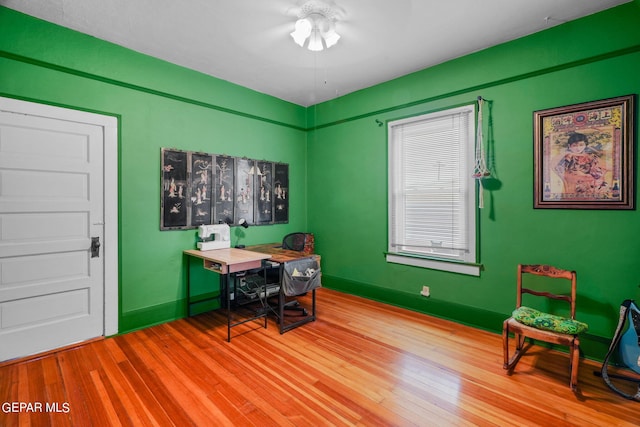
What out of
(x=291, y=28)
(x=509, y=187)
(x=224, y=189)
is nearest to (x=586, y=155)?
(x=509, y=187)

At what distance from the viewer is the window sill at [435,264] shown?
10.8 ft

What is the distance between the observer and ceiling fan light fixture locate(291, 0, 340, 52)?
251 centimetres

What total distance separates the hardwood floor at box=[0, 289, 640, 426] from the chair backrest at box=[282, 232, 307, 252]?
1423mm

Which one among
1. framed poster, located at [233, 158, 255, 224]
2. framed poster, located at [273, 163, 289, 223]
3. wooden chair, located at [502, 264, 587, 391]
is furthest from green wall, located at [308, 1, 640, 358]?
framed poster, located at [233, 158, 255, 224]

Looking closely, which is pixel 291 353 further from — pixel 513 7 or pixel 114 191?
pixel 513 7

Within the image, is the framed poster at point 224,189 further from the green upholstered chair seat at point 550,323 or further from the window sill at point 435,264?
the green upholstered chair seat at point 550,323

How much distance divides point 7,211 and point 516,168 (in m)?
4.78

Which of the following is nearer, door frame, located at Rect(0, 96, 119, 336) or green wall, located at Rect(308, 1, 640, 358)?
green wall, located at Rect(308, 1, 640, 358)

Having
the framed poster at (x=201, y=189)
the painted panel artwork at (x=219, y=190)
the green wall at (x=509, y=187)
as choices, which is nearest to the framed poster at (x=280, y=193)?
the painted panel artwork at (x=219, y=190)

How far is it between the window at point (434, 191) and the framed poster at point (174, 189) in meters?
2.66

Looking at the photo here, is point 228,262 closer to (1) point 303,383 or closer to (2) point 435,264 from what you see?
(1) point 303,383

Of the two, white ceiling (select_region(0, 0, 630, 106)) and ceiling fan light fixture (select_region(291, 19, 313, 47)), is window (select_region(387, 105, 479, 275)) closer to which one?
white ceiling (select_region(0, 0, 630, 106))

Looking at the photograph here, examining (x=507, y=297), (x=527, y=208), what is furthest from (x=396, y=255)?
(x=527, y=208)

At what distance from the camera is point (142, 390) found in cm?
218
